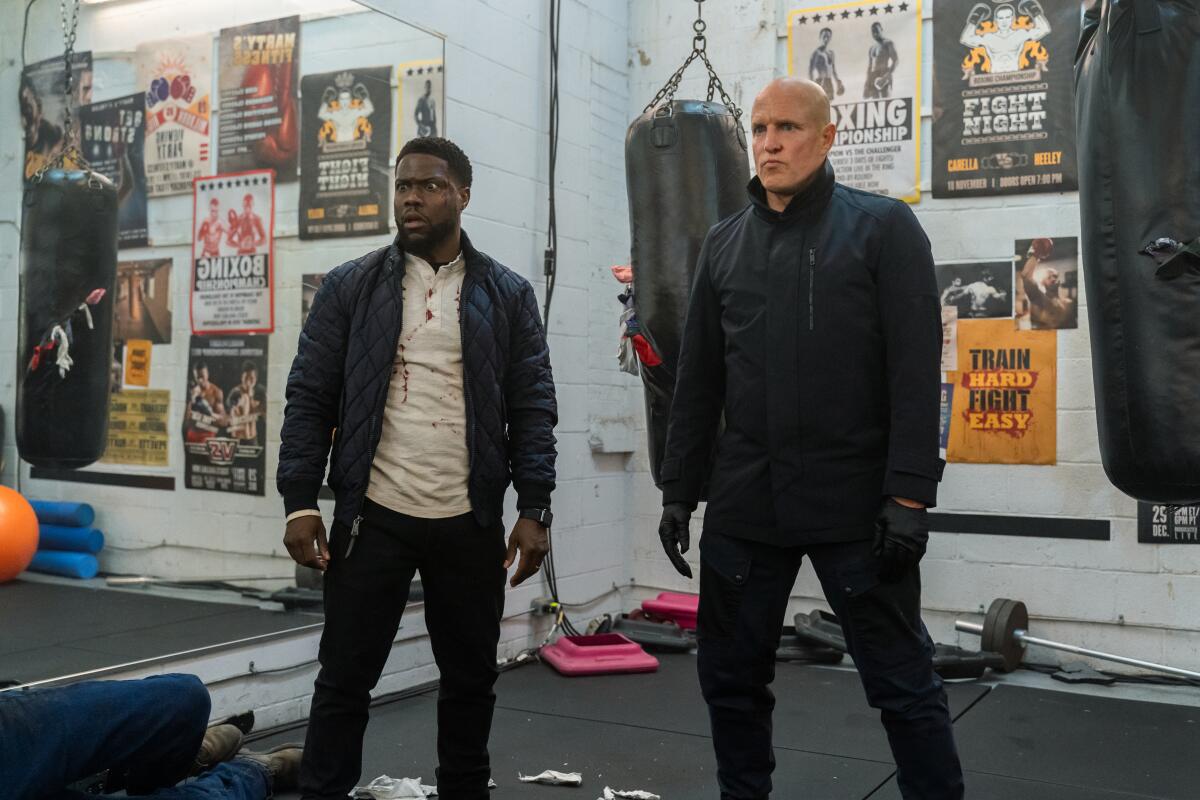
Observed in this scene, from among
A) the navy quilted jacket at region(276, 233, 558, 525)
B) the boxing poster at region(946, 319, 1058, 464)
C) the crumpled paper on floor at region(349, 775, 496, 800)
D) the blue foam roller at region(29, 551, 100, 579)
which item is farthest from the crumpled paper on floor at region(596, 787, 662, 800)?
the boxing poster at region(946, 319, 1058, 464)

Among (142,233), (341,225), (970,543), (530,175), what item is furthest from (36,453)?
(970,543)

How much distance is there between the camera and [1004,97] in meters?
4.51

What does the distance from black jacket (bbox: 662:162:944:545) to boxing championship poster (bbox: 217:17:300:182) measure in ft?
6.40

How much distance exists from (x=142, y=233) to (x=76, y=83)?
46cm

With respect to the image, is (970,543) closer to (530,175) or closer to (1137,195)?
(530,175)

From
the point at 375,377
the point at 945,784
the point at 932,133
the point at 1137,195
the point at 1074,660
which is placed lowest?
the point at 1074,660

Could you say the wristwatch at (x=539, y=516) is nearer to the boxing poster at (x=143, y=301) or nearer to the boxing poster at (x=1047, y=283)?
the boxing poster at (x=143, y=301)

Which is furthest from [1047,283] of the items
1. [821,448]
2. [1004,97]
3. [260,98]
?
[260,98]

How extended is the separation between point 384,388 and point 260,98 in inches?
66.8

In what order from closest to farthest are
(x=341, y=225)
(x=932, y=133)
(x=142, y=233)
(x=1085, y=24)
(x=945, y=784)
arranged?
1. (x=945, y=784)
2. (x=1085, y=24)
3. (x=142, y=233)
4. (x=341, y=225)
5. (x=932, y=133)

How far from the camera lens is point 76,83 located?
3080mm

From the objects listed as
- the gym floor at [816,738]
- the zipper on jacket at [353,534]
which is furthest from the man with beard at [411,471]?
the gym floor at [816,738]

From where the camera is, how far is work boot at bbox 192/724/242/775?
264cm

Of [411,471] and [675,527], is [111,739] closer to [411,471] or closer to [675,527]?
[411,471]
